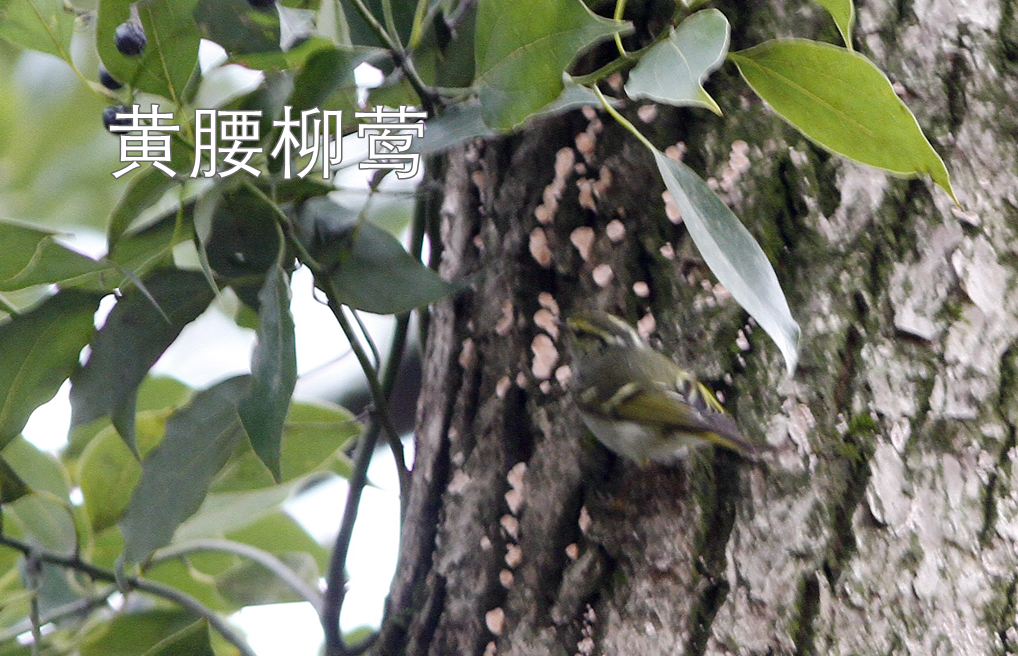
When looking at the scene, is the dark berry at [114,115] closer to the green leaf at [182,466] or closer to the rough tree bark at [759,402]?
the green leaf at [182,466]

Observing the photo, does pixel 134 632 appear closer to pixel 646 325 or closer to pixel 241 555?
pixel 241 555

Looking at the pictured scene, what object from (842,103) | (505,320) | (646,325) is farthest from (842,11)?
(505,320)

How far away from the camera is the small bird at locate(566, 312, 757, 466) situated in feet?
2.83

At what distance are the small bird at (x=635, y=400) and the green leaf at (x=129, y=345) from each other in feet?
1.27

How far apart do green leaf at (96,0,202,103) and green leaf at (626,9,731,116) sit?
417mm

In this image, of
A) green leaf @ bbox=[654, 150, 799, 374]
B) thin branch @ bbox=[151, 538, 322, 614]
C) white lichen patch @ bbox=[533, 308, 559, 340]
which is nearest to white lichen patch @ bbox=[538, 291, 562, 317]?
white lichen patch @ bbox=[533, 308, 559, 340]

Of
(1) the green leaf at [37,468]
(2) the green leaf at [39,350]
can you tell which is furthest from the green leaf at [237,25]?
(1) the green leaf at [37,468]

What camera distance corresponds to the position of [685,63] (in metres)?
0.69

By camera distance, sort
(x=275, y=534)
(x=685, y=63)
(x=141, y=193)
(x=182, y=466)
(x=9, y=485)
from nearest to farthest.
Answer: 1. (x=685, y=63)
2. (x=141, y=193)
3. (x=182, y=466)
4. (x=9, y=485)
5. (x=275, y=534)

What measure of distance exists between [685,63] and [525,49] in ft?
0.43

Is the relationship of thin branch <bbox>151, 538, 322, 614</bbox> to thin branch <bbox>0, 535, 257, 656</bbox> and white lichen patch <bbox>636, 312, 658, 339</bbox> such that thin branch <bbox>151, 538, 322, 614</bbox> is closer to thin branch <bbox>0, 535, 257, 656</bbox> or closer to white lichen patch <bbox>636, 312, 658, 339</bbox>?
thin branch <bbox>0, 535, 257, 656</bbox>

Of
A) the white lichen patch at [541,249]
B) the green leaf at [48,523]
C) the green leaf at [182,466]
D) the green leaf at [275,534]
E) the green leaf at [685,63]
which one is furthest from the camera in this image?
the green leaf at [275,534]

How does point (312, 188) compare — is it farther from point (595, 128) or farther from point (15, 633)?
point (15, 633)

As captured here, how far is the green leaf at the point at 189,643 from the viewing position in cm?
98
